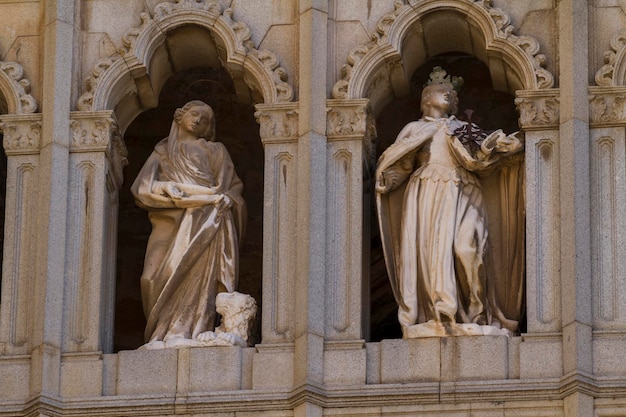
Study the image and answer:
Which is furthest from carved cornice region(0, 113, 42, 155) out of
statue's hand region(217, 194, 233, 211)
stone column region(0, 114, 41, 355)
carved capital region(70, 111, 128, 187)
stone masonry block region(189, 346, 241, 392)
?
stone masonry block region(189, 346, 241, 392)

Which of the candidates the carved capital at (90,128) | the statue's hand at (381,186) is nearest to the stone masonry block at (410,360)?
the statue's hand at (381,186)

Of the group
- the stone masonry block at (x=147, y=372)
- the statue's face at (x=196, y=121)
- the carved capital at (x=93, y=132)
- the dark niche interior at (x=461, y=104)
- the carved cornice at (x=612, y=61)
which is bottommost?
the stone masonry block at (x=147, y=372)

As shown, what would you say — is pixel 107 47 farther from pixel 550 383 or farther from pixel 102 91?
pixel 550 383

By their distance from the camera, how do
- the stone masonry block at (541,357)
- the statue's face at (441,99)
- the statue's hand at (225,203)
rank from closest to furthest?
the stone masonry block at (541,357), the statue's hand at (225,203), the statue's face at (441,99)

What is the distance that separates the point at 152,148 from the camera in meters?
31.4

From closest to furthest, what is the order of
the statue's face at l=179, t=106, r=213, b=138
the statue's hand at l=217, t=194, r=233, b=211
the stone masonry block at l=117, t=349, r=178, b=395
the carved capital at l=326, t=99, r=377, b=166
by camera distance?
the stone masonry block at l=117, t=349, r=178, b=395, the carved capital at l=326, t=99, r=377, b=166, the statue's hand at l=217, t=194, r=233, b=211, the statue's face at l=179, t=106, r=213, b=138

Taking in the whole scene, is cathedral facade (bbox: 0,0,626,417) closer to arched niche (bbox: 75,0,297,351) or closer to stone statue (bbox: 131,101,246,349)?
arched niche (bbox: 75,0,297,351)

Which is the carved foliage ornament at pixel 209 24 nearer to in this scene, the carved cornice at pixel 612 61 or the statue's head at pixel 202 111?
the statue's head at pixel 202 111

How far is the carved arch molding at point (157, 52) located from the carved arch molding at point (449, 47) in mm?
732

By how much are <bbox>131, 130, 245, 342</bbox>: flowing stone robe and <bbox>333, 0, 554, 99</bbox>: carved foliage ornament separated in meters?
1.32

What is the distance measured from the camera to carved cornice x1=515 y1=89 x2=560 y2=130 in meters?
28.6

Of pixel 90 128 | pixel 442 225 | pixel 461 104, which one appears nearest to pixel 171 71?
pixel 90 128

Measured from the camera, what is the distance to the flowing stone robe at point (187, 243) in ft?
94.4

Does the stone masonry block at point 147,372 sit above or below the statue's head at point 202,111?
below
